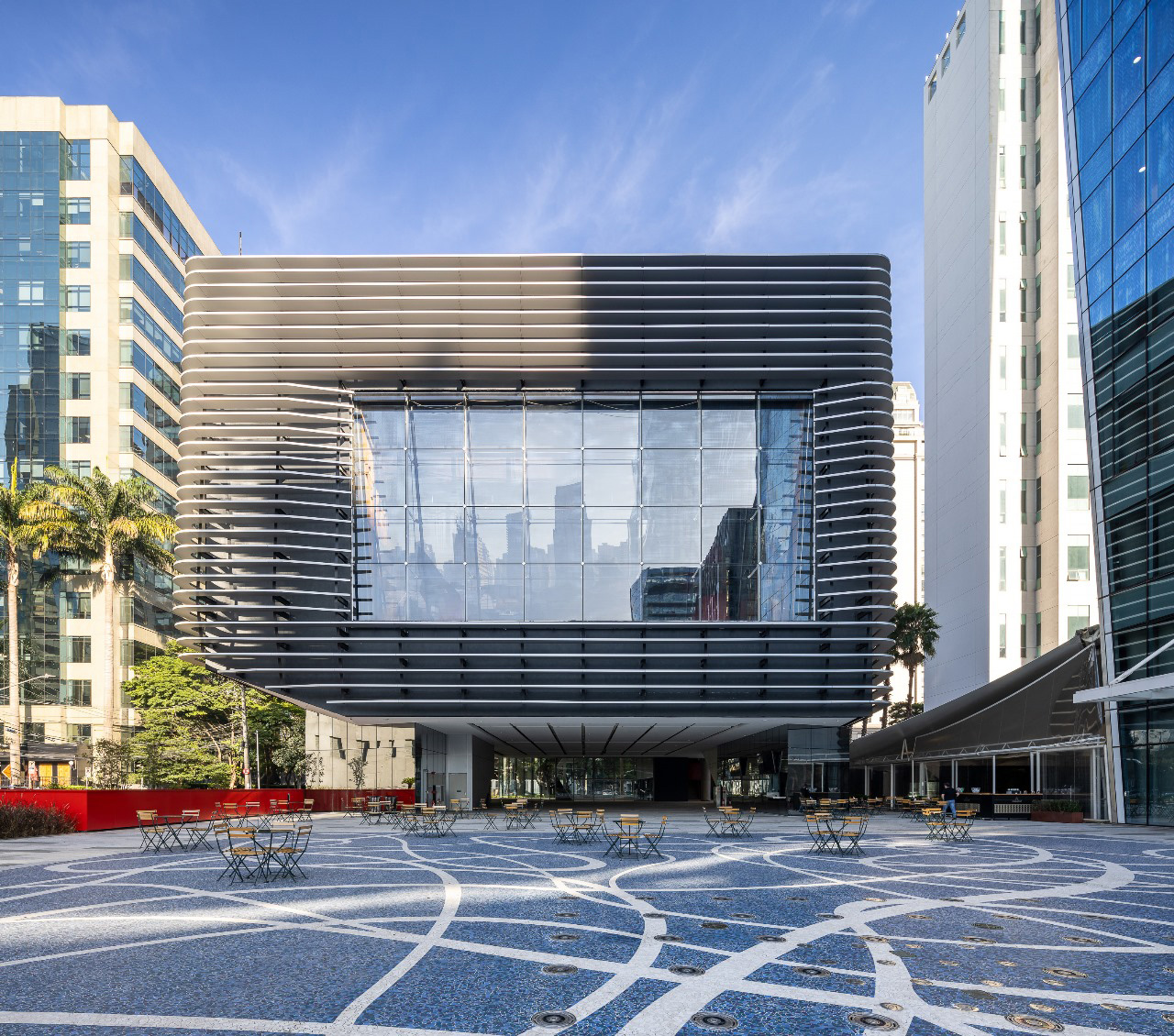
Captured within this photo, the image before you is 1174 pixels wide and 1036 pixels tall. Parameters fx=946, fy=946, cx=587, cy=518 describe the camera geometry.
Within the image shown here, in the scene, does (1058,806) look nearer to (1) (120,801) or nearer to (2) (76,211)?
(1) (120,801)

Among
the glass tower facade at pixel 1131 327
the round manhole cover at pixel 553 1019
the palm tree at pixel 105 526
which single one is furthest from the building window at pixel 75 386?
the round manhole cover at pixel 553 1019

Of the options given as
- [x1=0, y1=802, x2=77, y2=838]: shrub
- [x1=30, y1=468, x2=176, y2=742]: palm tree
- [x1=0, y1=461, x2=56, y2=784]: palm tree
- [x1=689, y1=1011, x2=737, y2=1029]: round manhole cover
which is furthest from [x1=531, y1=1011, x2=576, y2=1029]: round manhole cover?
[x1=30, y1=468, x2=176, y2=742]: palm tree

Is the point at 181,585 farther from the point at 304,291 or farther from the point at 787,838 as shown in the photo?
the point at 787,838

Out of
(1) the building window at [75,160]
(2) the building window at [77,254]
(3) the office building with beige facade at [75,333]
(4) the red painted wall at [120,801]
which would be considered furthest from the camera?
(1) the building window at [75,160]

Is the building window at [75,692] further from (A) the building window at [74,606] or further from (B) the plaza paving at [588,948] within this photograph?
(B) the plaza paving at [588,948]

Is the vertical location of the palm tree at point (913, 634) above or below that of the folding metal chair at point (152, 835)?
above

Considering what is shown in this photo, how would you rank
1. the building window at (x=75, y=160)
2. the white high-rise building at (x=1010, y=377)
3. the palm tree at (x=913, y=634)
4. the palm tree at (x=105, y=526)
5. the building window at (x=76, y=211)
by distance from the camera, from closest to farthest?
the palm tree at (x=105, y=526)
the white high-rise building at (x=1010, y=377)
the palm tree at (x=913, y=634)
the building window at (x=76, y=211)
the building window at (x=75, y=160)

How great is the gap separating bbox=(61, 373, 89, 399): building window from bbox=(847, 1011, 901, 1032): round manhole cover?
60.8 meters

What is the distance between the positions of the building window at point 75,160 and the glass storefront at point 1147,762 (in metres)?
Answer: 63.0

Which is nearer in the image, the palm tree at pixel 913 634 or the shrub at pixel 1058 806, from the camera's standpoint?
the shrub at pixel 1058 806

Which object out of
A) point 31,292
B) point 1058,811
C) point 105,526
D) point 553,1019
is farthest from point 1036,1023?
point 31,292

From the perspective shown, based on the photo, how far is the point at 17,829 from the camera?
22.2 meters

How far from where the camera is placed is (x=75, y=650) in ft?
176

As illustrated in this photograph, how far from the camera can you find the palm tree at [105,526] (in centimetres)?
4509
